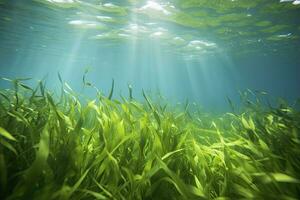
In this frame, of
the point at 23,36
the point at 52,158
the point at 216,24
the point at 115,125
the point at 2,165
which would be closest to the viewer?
the point at 2,165

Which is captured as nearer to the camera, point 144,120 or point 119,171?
point 119,171

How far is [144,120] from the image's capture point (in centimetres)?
263

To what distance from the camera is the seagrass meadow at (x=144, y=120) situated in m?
1.89

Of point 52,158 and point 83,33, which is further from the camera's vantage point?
point 83,33

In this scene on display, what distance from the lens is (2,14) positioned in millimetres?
18281

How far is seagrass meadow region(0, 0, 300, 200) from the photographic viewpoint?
1891 millimetres

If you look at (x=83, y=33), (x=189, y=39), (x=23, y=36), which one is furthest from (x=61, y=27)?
(x=189, y=39)

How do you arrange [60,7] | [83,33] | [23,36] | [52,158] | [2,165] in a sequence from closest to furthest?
[2,165], [52,158], [60,7], [83,33], [23,36]

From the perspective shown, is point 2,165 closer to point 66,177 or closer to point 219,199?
point 66,177

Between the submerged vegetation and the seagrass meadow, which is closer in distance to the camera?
the submerged vegetation

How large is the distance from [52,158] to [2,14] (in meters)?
21.7

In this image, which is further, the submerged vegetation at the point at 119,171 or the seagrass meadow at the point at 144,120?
the seagrass meadow at the point at 144,120

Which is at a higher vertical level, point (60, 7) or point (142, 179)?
point (60, 7)

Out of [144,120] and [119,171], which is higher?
[144,120]
